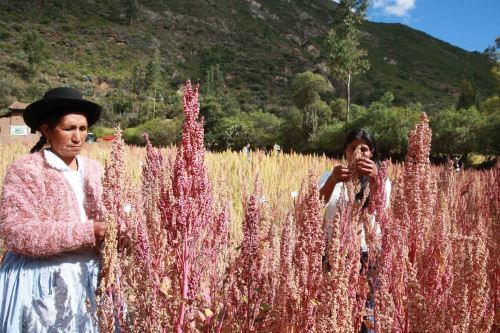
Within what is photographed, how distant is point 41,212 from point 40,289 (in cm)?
34

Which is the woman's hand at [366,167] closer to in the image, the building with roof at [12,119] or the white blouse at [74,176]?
the white blouse at [74,176]

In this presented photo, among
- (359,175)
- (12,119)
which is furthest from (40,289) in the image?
(12,119)

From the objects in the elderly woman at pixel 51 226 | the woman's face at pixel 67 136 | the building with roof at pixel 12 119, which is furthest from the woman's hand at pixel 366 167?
the building with roof at pixel 12 119

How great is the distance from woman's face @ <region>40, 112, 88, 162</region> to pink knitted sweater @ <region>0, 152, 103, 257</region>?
9cm

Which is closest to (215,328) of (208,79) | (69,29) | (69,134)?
(69,134)

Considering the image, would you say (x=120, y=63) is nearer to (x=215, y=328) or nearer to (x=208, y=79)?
(x=208, y=79)

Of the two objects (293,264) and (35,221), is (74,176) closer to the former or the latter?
(35,221)

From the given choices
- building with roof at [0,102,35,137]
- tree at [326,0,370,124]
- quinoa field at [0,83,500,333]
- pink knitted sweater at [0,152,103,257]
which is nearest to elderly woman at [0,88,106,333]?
pink knitted sweater at [0,152,103,257]

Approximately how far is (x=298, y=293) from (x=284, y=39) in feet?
372

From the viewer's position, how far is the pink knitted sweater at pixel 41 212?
1567mm

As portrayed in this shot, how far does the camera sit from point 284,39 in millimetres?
107875

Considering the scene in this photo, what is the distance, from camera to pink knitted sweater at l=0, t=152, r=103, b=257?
157 cm

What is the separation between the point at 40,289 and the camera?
1688mm

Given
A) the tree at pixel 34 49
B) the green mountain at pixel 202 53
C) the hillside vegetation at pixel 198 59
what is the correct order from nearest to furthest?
1. the hillside vegetation at pixel 198 59
2. the tree at pixel 34 49
3. the green mountain at pixel 202 53
